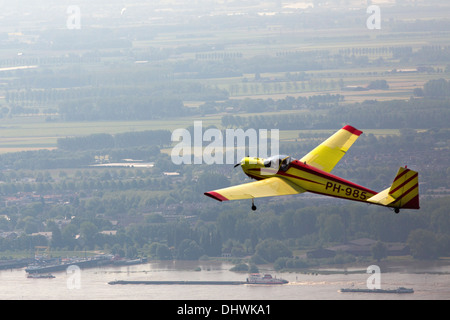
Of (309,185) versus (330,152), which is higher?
(330,152)

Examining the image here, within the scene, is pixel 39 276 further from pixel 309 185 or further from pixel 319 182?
pixel 319 182

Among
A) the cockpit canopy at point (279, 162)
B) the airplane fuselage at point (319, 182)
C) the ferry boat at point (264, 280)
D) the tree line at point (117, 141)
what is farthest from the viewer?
the tree line at point (117, 141)

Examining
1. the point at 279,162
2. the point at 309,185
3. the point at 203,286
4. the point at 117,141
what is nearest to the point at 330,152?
the point at 279,162

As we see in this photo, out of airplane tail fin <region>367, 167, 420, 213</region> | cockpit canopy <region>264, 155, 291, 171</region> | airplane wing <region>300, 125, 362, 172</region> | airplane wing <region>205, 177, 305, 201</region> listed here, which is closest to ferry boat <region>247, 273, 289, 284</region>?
airplane wing <region>300, 125, 362, 172</region>

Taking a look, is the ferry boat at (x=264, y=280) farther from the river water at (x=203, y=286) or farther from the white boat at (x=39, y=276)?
the white boat at (x=39, y=276)

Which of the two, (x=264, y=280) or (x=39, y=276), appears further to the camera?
(x=39, y=276)

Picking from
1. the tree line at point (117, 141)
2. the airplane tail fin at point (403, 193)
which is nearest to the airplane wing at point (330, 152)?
the airplane tail fin at point (403, 193)
